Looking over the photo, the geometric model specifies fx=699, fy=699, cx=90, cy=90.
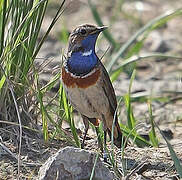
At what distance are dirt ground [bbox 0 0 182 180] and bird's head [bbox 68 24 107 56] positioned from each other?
182 mm

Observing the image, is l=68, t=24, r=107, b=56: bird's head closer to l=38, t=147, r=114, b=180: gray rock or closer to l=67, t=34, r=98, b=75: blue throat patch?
l=67, t=34, r=98, b=75: blue throat patch

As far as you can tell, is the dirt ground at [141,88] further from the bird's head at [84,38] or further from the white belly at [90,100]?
the white belly at [90,100]

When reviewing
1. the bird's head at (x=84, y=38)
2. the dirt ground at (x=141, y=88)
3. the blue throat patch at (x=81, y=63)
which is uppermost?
the bird's head at (x=84, y=38)

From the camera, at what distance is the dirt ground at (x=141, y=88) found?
5.00 meters

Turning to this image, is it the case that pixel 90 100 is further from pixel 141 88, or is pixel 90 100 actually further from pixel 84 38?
pixel 141 88

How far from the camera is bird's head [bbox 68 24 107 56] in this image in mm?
5219

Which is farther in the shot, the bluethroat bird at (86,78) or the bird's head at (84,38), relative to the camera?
the bird's head at (84,38)

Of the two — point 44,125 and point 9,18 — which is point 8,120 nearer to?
point 44,125

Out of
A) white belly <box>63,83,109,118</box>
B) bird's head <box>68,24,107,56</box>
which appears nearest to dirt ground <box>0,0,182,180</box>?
bird's head <box>68,24,107,56</box>

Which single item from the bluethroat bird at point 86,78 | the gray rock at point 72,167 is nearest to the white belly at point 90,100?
the bluethroat bird at point 86,78

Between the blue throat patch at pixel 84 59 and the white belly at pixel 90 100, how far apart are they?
0.14 m

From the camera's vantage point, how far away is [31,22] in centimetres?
525

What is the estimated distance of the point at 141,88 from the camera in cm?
819

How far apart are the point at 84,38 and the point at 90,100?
0.47 m
